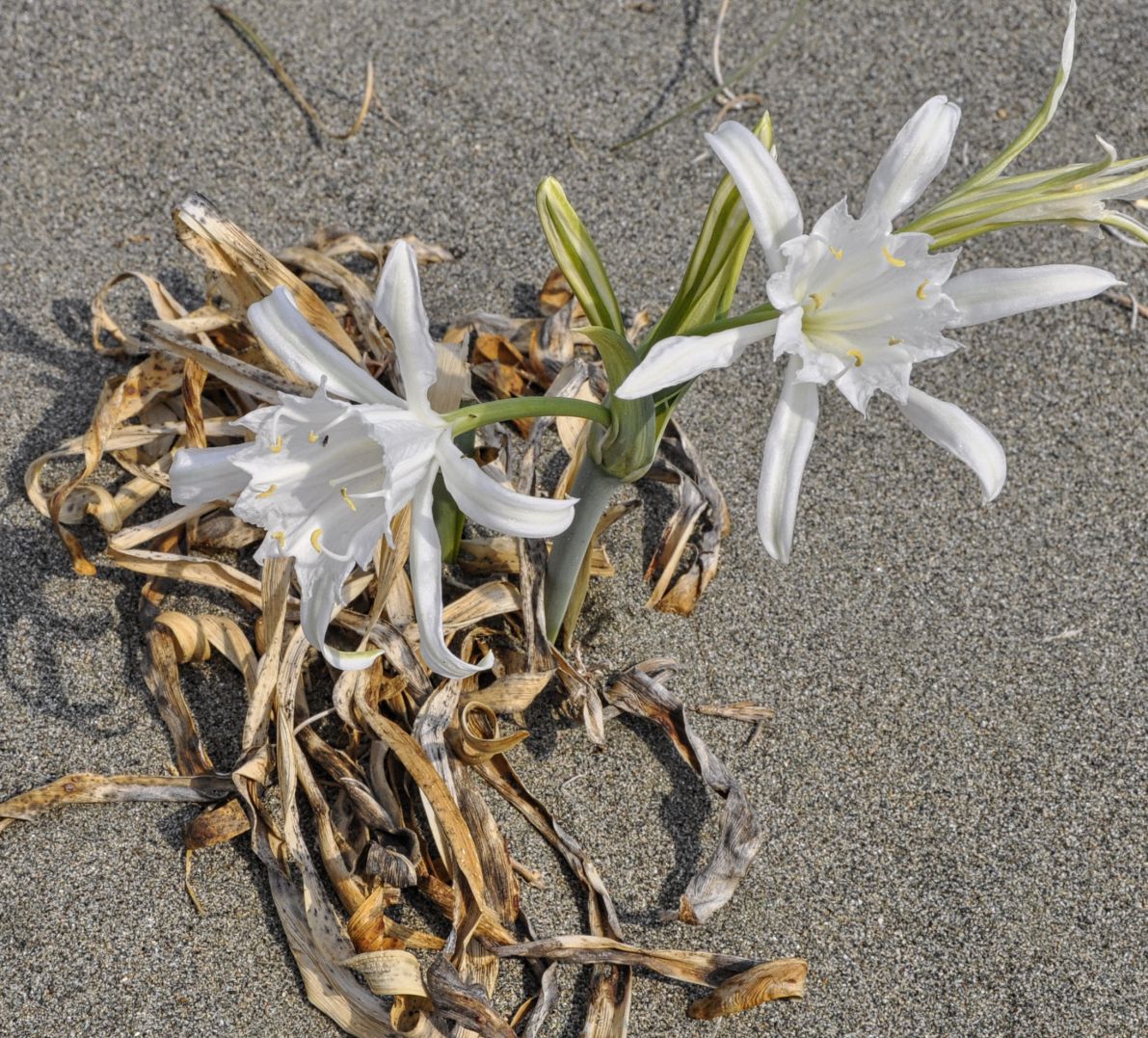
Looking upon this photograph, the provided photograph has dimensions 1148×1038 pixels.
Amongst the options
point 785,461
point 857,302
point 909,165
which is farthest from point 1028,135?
point 785,461

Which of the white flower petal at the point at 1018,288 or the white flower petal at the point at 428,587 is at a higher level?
the white flower petal at the point at 1018,288

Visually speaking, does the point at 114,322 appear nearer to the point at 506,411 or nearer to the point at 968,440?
the point at 506,411

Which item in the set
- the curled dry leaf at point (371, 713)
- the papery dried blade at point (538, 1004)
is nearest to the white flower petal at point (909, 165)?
the curled dry leaf at point (371, 713)

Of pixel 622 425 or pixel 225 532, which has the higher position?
pixel 622 425

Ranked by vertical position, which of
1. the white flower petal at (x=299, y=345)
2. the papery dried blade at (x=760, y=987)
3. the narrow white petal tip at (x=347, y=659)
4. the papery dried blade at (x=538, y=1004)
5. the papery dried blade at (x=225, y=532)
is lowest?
the papery dried blade at (x=760, y=987)

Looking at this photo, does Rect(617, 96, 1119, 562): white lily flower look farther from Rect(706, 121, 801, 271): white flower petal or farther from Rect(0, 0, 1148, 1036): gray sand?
Rect(0, 0, 1148, 1036): gray sand

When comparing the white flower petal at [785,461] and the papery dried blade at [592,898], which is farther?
A: the papery dried blade at [592,898]

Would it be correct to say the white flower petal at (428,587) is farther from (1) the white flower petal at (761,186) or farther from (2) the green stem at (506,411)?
(1) the white flower petal at (761,186)

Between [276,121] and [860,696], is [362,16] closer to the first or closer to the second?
[276,121]
